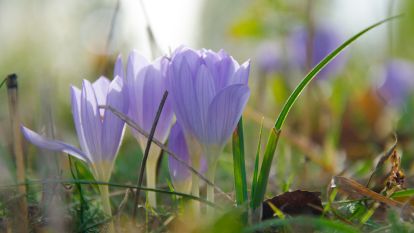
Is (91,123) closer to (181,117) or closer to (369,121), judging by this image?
(181,117)

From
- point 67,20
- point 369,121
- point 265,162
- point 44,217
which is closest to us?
point 265,162

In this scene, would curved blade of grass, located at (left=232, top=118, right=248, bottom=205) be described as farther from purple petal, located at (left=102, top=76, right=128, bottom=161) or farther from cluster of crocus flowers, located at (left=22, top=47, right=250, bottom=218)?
purple petal, located at (left=102, top=76, right=128, bottom=161)

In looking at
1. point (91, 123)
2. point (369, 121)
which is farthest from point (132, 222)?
point (369, 121)

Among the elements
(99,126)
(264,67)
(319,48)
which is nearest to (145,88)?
(99,126)

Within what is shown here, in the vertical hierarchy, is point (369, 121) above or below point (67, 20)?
below

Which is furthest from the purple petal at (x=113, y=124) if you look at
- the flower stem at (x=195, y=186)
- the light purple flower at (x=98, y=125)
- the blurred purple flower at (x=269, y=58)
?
the blurred purple flower at (x=269, y=58)

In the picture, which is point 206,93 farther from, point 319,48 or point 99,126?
point 319,48
